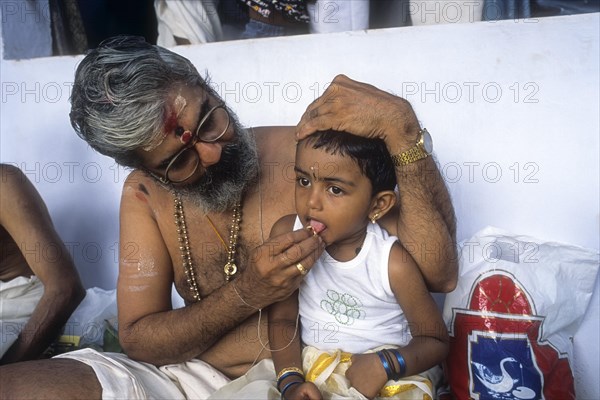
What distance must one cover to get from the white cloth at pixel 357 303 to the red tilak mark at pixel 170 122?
1.51 ft

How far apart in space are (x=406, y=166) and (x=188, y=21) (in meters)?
1.63

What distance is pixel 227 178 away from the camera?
1.87 m

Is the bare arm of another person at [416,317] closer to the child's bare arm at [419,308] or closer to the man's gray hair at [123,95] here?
the child's bare arm at [419,308]

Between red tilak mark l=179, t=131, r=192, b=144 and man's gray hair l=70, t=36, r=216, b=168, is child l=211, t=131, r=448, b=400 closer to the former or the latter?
red tilak mark l=179, t=131, r=192, b=144

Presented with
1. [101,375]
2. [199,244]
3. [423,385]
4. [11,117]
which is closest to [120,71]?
[199,244]

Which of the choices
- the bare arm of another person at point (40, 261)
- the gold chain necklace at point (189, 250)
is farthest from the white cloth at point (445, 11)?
the bare arm of another person at point (40, 261)

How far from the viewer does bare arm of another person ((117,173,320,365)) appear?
63.2 inches

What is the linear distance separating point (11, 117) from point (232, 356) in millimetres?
1925

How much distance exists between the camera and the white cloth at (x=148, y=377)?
1.69m

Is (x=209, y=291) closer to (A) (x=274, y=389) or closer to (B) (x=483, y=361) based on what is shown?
(A) (x=274, y=389)

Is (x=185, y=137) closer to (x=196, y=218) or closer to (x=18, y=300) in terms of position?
(x=196, y=218)

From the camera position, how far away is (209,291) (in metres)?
1.95

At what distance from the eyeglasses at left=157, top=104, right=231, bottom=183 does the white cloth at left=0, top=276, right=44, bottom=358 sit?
102cm

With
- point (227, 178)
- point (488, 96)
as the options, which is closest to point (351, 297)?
point (227, 178)
